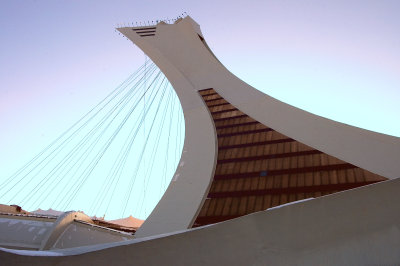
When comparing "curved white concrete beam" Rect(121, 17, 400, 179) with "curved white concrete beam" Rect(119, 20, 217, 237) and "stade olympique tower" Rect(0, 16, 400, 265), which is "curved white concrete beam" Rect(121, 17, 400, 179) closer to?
"stade olympique tower" Rect(0, 16, 400, 265)

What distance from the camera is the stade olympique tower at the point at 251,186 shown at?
2594 mm

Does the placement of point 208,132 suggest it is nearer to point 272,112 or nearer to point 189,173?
point 189,173

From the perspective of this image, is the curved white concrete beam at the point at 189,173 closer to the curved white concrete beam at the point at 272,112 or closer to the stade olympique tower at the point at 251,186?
the stade olympique tower at the point at 251,186

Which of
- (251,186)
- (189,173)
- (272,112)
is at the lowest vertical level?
(251,186)

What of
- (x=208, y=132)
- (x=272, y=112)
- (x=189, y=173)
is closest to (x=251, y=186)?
(x=189, y=173)

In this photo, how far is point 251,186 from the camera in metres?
11.3

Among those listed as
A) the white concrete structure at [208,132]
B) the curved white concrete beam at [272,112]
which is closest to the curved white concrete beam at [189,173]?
the white concrete structure at [208,132]

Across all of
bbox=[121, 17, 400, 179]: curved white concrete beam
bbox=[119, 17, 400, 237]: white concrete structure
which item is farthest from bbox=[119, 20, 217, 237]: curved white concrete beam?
bbox=[121, 17, 400, 179]: curved white concrete beam

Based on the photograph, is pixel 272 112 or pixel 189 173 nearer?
pixel 189 173

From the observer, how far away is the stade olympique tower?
2.59 meters

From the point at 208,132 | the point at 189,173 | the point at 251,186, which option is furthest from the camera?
the point at 208,132

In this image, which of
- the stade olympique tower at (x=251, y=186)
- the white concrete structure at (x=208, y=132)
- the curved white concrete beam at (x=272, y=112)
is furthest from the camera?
the curved white concrete beam at (x=272, y=112)

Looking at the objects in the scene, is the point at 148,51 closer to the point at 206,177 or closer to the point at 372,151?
the point at 206,177

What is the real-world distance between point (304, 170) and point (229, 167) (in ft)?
9.86
